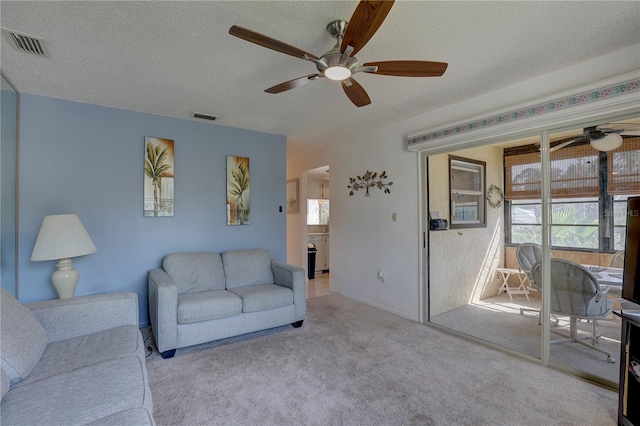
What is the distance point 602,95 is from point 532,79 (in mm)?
585

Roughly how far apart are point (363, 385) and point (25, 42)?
3295 mm

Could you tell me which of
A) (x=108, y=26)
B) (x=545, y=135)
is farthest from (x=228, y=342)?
(x=545, y=135)

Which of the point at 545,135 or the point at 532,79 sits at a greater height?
the point at 532,79

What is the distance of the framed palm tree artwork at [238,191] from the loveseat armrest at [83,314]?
184cm

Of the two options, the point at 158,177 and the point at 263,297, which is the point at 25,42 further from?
the point at 263,297

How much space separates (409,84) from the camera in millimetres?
2602

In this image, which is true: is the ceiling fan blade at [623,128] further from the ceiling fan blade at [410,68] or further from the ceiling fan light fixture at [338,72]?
the ceiling fan light fixture at [338,72]

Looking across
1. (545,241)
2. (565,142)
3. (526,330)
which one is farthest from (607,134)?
(526,330)

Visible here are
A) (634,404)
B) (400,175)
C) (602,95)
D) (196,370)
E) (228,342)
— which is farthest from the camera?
(400,175)

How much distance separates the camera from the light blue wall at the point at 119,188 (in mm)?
2822

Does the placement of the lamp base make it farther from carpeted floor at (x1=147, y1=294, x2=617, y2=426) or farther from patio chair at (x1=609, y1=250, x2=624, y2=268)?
patio chair at (x1=609, y1=250, x2=624, y2=268)

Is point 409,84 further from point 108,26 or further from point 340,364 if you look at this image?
point 340,364

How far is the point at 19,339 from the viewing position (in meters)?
1.46

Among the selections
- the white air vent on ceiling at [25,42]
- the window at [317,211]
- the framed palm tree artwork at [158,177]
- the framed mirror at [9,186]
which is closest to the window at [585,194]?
the framed palm tree artwork at [158,177]
